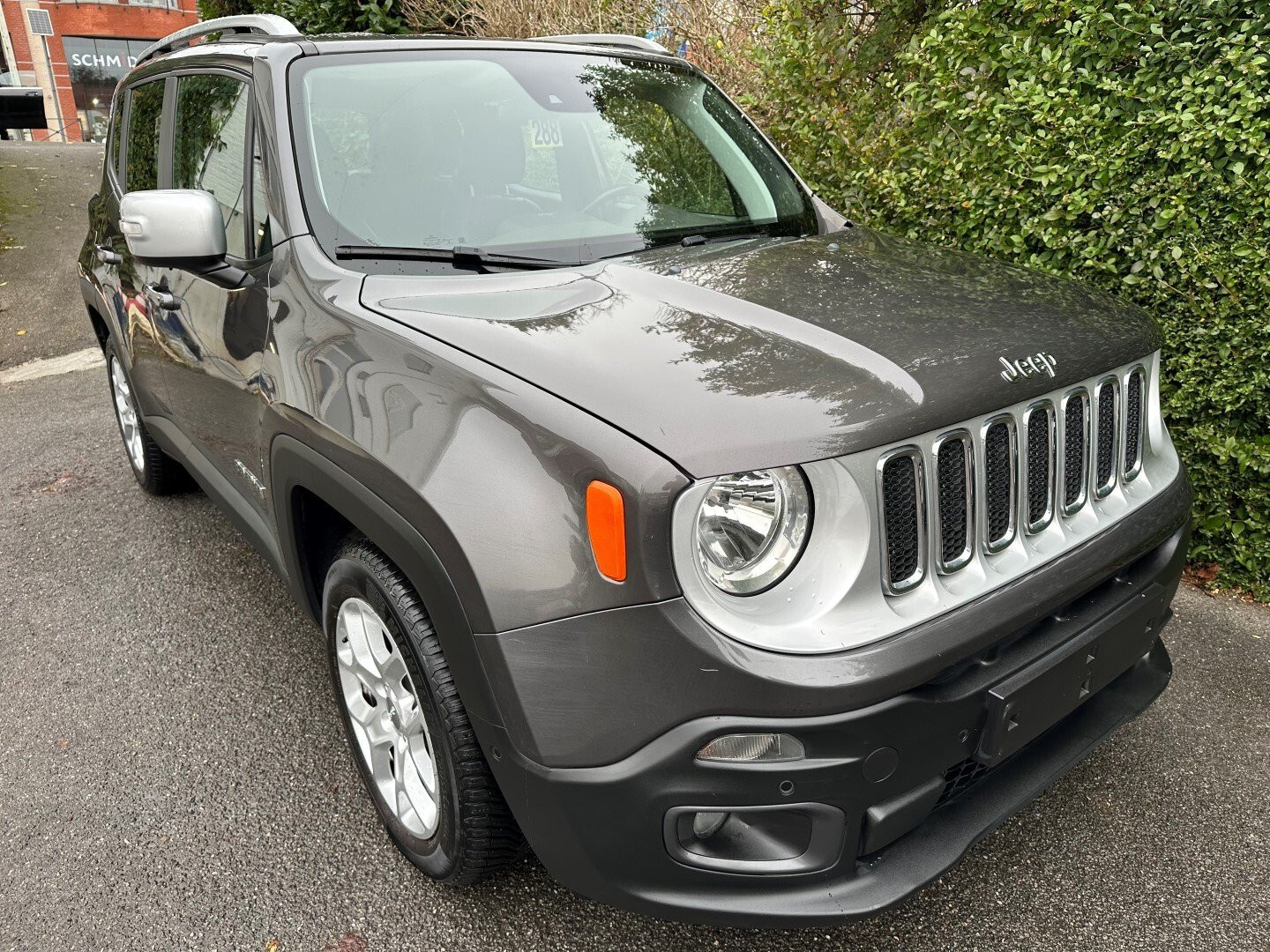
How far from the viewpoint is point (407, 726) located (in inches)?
83.9

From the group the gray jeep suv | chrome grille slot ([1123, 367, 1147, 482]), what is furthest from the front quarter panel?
chrome grille slot ([1123, 367, 1147, 482])

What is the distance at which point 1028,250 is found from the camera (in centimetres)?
375

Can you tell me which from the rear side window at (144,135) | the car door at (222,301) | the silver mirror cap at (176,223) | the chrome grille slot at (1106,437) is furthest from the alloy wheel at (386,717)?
the rear side window at (144,135)

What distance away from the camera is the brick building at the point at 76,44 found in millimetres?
41250

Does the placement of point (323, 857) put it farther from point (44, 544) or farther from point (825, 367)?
point (44, 544)

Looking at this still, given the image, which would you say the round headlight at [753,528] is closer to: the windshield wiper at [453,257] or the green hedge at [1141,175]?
the windshield wiper at [453,257]

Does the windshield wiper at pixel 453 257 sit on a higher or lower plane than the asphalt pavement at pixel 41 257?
higher

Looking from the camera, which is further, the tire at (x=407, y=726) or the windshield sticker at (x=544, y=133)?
the windshield sticker at (x=544, y=133)

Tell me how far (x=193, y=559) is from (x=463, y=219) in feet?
7.22

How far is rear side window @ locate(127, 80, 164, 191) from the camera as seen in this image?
3510 millimetres

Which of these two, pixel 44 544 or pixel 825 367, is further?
pixel 44 544

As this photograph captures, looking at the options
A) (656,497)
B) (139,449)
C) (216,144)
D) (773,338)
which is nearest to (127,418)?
(139,449)

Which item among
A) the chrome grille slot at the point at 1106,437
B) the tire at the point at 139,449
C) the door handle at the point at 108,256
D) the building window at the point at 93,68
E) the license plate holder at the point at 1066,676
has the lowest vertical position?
the building window at the point at 93,68

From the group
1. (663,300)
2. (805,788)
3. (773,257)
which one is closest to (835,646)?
(805,788)
